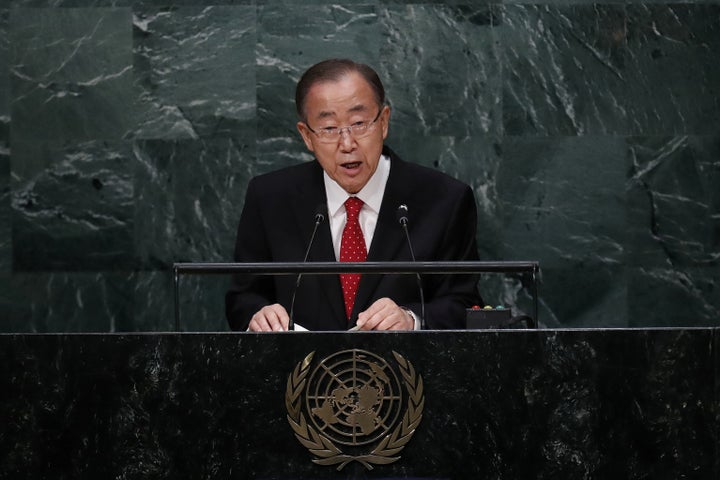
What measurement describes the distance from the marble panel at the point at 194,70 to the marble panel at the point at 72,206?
0.24m

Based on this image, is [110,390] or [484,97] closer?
[110,390]

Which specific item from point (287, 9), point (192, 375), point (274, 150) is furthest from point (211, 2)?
point (192, 375)

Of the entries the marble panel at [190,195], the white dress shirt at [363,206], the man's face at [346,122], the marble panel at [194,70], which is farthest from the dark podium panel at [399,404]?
the marble panel at [194,70]

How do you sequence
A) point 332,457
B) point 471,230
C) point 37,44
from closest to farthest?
point 332,457 < point 471,230 < point 37,44

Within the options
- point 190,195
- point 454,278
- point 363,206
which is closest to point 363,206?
point 363,206

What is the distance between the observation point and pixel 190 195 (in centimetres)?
556

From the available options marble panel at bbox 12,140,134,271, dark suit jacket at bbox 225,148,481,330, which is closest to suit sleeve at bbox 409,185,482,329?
dark suit jacket at bbox 225,148,481,330

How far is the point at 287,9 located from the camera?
218 inches

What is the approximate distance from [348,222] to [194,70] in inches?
68.2

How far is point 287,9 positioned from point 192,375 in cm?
294

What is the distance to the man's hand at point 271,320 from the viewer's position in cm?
350

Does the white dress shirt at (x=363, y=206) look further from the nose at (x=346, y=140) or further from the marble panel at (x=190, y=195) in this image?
the marble panel at (x=190, y=195)

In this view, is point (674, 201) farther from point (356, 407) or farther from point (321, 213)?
point (356, 407)

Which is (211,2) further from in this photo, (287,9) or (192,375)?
(192,375)
